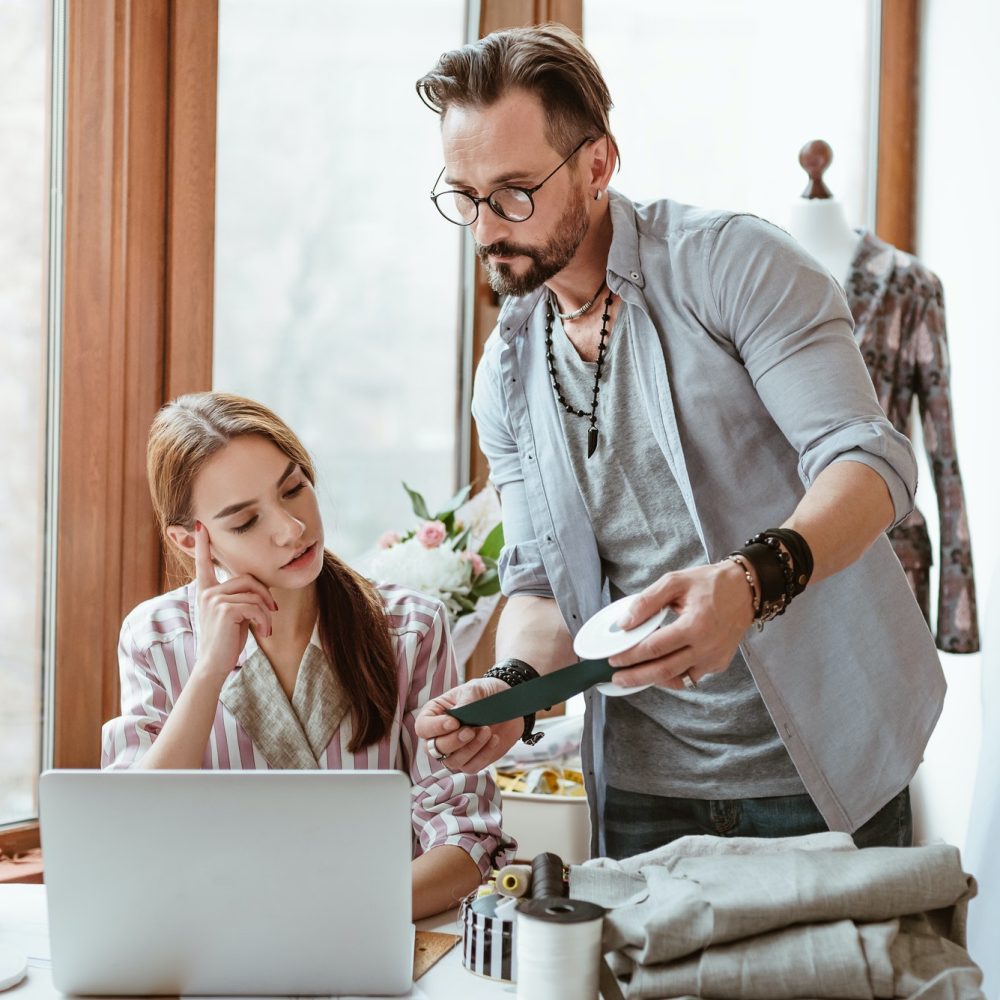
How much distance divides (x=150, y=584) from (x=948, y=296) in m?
1.99

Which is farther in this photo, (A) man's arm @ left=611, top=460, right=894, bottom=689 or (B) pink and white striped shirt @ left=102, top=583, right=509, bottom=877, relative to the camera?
(B) pink and white striped shirt @ left=102, top=583, right=509, bottom=877

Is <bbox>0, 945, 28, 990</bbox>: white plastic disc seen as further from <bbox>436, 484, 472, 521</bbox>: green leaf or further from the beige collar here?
<bbox>436, 484, 472, 521</bbox>: green leaf

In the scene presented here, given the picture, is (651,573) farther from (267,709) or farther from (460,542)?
(460,542)

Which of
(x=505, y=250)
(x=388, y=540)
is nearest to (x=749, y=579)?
(x=505, y=250)

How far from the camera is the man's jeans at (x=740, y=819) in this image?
151 cm

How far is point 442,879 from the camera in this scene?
1.35 m

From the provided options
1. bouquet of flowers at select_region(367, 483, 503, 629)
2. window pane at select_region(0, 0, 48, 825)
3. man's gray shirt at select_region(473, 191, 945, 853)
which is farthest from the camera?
bouquet of flowers at select_region(367, 483, 503, 629)

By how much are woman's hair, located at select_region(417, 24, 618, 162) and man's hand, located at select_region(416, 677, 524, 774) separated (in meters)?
0.65

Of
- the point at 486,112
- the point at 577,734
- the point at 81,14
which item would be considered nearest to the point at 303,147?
the point at 81,14

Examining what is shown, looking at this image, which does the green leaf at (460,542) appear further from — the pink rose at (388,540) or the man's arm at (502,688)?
the man's arm at (502,688)

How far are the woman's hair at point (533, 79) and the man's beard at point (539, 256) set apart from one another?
0.08 metres

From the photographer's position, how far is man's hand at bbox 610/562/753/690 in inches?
43.9

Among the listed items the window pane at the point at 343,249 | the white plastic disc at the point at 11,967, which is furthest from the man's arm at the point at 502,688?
the window pane at the point at 343,249

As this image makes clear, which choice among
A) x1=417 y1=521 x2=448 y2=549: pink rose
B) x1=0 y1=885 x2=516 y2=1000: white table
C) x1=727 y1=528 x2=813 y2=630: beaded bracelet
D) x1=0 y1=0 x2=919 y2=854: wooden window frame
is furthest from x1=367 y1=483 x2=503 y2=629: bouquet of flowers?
x1=727 y1=528 x2=813 y2=630: beaded bracelet
